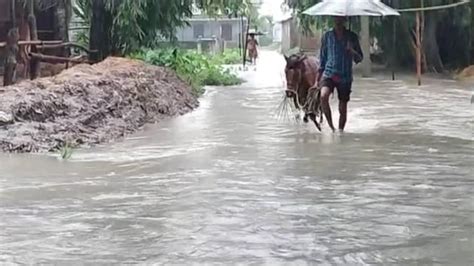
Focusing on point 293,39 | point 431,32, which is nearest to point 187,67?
point 431,32

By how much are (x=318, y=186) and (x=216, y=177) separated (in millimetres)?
1187

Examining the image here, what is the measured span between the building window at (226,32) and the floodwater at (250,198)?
4680cm

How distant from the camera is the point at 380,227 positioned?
6410 mm

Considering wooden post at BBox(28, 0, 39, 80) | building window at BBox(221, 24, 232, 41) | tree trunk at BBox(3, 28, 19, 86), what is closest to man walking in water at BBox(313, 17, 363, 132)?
tree trunk at BBox(3, 28, 19, 86)

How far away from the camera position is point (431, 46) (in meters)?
29.5

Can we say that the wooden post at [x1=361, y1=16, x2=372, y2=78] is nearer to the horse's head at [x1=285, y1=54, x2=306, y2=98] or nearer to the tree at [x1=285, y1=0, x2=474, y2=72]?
the tree at [x1=285, y1=0, x2=474, y2=72]

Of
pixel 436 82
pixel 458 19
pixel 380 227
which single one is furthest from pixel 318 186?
pixel 458 19

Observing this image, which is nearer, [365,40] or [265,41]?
[365,40]

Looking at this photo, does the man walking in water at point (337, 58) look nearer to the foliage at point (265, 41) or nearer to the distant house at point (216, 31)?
the distant house at point (216, 31)

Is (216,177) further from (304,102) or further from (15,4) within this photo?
(15,4)

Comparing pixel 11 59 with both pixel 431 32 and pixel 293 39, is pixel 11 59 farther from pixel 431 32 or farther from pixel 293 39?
pixel 293 39

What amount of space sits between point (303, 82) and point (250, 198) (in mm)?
5518

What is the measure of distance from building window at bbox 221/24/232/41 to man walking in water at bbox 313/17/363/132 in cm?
4798

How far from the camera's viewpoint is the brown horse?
12.8 meters
